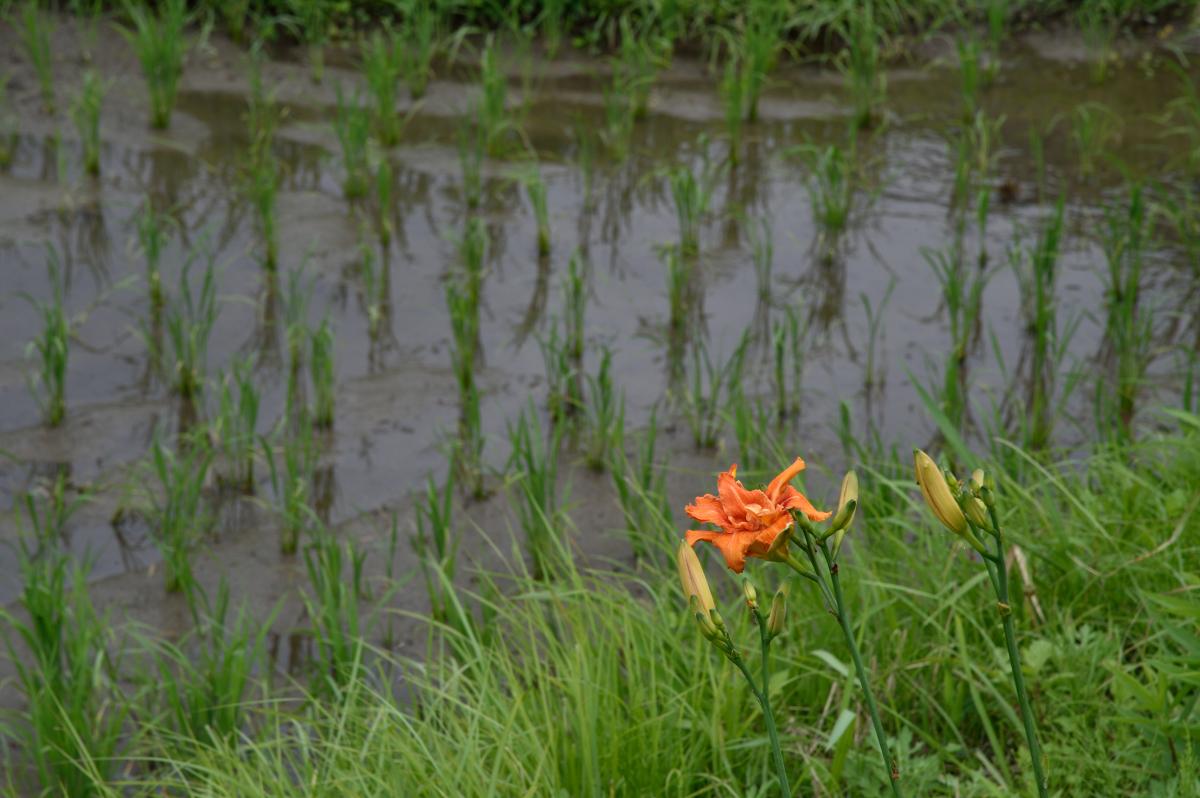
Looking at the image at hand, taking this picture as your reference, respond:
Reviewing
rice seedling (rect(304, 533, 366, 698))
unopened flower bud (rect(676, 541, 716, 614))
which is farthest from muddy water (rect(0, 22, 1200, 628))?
unopened flower bud (rect(676, 541, 716, 614))

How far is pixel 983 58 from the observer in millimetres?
6438

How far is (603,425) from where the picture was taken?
335 cm

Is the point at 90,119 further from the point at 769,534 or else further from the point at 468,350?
the point at 769,534

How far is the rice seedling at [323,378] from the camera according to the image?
11.1 feet

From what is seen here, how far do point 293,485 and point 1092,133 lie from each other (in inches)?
139

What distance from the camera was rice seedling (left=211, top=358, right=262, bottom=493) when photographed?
316cm

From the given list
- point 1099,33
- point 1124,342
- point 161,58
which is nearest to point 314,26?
point 161,58

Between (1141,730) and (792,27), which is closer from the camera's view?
(1141,730)

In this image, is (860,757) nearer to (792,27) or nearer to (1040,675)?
(1040,675)

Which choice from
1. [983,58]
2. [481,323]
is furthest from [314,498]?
[983,58]

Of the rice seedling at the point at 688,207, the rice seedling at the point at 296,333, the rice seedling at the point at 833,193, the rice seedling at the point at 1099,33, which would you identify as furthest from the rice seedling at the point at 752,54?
the rice seedling at the point at 296,333

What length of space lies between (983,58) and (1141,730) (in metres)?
4.94

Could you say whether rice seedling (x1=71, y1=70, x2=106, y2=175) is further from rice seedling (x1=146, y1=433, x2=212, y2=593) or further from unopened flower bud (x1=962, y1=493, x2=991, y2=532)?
unopened flower bud (x1=962, y1=493, x2=991, y2=532)

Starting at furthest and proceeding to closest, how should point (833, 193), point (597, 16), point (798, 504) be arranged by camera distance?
point (597, 16) < point (833, 193) < point (798, 504)
